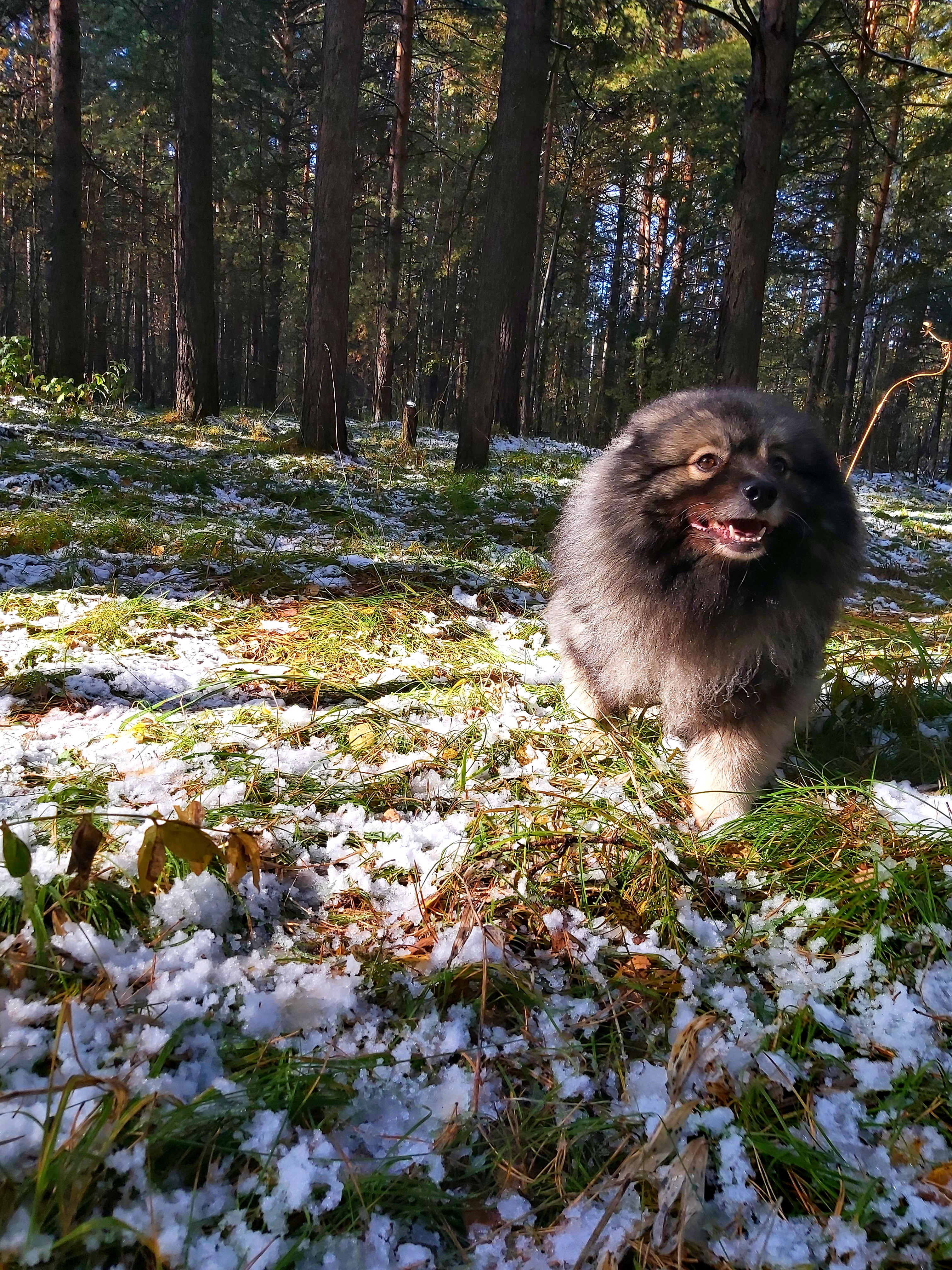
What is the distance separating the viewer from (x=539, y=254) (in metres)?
17.2

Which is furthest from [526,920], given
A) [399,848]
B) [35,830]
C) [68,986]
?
[35,830]

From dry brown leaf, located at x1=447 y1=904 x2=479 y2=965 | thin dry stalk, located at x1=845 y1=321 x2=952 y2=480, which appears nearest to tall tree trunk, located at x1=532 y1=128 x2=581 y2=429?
thin dry stalk, located at x1=845 y1=321 x2=952 y2=480

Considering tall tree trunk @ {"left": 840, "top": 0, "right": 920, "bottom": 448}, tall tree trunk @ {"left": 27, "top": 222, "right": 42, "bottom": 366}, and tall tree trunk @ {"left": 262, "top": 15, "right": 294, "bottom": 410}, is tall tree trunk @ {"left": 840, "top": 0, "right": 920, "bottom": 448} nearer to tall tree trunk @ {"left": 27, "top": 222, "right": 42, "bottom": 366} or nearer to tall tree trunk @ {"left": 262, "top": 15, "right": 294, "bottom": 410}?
tall tree trunk @ {"left": 262, "top": 15, "right": 294, "bottom": 410}

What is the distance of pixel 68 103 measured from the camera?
429 inches

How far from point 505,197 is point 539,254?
911 centimetres

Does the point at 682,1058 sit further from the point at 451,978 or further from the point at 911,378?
the point at 911,378

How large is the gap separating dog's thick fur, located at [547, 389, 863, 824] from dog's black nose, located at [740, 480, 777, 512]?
0.16 ft

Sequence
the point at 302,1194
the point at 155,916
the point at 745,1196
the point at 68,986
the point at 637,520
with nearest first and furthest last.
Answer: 1. the point at 302,1194
2. the point at 745,1196
3. the point at 68,986
4. the point at 155,916
5. the point at 637,520

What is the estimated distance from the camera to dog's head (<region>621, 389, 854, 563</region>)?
2.26 meters

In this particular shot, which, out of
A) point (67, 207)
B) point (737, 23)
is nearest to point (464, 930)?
point (737, 23)

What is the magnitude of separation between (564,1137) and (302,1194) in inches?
19.1

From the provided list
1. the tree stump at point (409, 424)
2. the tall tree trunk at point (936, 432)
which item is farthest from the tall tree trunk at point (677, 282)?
the tree stump at point (409, 424)

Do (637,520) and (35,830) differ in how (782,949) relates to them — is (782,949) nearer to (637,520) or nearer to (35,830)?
(637,520)

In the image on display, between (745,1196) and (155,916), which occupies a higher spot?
(155,916)
